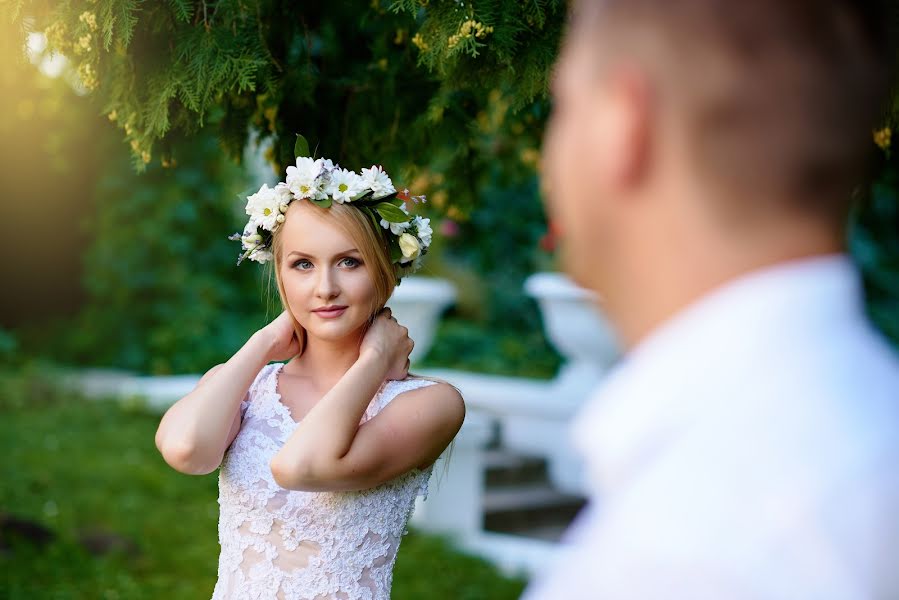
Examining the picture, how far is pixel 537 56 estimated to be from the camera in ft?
7.84

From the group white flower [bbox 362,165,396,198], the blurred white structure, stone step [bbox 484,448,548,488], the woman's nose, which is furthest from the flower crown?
stone step [bbox 484,448,548,488]

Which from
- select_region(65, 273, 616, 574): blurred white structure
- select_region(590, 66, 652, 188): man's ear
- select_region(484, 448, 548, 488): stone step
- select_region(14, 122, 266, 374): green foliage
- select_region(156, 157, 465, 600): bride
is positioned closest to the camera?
select_region(590, 66, 652, 188): man's ear

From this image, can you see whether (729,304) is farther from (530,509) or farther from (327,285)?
(530,509)

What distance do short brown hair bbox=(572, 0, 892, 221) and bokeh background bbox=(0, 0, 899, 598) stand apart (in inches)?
58.0

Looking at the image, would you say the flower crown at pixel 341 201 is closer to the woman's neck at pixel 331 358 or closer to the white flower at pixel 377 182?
the white flower at pixel 377 182

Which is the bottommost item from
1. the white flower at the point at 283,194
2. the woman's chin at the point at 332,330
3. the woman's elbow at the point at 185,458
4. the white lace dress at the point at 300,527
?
the white lace dress at the point at 300,527

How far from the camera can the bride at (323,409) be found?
230cm

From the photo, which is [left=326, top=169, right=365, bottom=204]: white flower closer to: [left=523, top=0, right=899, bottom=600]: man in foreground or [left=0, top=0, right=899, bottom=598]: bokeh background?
[left=0, top=0, right=899, bottom=598]: bokeh background

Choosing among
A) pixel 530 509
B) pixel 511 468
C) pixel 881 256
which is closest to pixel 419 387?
pixel 530 509

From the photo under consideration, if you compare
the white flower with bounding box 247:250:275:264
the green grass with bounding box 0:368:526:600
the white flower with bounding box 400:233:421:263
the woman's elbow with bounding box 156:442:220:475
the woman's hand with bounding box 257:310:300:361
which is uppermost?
the white flower with bounding box 400:233:421:263

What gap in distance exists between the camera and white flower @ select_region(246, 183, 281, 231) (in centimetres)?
247

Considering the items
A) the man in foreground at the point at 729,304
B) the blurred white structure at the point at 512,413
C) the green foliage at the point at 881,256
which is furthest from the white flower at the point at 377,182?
the green foliage at the point at 881,256

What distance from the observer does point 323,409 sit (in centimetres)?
222

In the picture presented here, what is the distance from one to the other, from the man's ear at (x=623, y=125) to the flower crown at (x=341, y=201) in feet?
5.34
